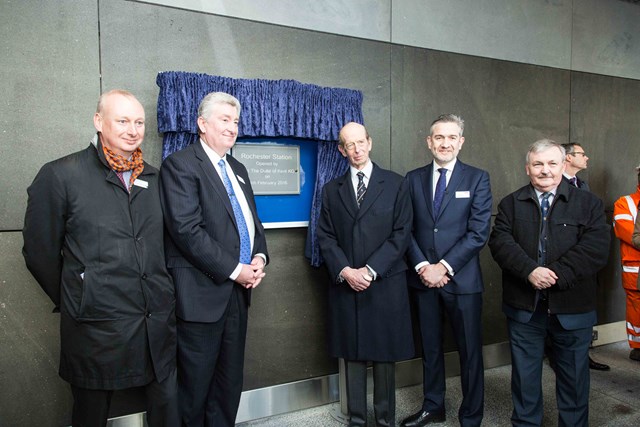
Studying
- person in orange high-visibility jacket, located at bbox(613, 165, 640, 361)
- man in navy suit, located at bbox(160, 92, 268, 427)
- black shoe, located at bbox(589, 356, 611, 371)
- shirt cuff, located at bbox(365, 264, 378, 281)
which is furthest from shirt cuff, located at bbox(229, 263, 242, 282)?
black shoe, located at bbox(589, 356, 611, 371)

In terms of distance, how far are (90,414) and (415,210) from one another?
1868 mm

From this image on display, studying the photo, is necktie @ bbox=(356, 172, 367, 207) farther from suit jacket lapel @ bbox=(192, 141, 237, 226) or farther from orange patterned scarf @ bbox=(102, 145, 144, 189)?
orange patterned scarf @ bbox=(102, 145, 144, 189)

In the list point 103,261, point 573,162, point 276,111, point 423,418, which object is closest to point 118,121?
point 103,261

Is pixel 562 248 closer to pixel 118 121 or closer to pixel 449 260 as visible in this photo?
pixel 449 260

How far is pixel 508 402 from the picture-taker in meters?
2.96

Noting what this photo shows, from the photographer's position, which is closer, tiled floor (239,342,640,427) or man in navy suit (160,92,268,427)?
man in navy suit (160,92,268,427)

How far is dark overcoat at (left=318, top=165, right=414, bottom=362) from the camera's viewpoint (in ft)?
7.95

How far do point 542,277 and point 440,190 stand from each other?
0.72m

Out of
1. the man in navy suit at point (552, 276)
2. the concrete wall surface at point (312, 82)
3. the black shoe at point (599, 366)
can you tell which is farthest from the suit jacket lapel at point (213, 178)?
the black shoe at point (599, 366)

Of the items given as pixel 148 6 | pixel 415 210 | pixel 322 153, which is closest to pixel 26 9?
pixel 148 6

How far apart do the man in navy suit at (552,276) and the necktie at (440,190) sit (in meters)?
0.38

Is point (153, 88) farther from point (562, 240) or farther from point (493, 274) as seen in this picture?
point (493, 274)

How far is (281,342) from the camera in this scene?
2881 millimetres

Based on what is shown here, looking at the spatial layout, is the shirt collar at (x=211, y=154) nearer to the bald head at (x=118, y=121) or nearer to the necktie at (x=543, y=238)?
the bald head at (x=118, y=121)
